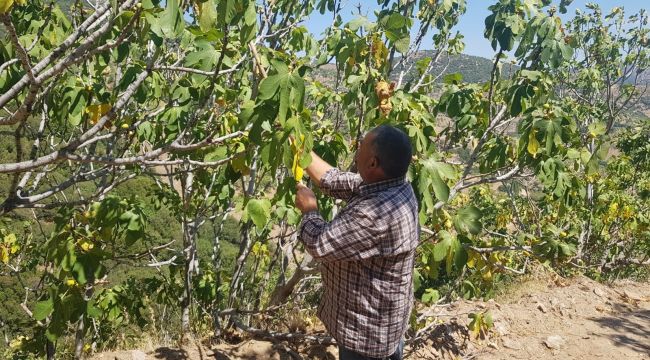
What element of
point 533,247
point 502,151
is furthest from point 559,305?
point 502,151

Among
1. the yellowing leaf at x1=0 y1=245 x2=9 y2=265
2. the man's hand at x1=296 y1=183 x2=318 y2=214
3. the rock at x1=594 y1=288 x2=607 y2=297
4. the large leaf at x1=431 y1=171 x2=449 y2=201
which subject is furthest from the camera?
the rock at x1=594 y1=288 x2=607 y2=297

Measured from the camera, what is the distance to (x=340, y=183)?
2.43 meters

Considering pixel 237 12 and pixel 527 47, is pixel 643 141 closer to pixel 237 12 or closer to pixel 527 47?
pixel 527 47

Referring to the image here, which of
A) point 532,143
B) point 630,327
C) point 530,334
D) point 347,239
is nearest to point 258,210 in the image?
point 347,239

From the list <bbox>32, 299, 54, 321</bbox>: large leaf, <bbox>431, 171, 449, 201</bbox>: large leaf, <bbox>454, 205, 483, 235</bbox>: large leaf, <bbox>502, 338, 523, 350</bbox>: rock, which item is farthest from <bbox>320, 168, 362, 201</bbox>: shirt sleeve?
<bbox>502, 338, 523, 350</bbox>: rock

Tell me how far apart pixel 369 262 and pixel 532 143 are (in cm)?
175

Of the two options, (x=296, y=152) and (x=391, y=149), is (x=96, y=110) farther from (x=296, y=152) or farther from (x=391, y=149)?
(x=391, y=149)

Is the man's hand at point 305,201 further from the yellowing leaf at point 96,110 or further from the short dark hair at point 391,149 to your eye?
the yellowing leaf at point 96,110

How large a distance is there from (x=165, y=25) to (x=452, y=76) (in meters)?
2.53

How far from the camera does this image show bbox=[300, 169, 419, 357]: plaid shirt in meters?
1.90

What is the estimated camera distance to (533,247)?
145 inches

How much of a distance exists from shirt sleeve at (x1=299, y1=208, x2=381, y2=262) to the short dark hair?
0.24 metres

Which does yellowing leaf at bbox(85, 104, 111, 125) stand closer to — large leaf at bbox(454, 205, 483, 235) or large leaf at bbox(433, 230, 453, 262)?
large leaf at bbox(433, 230, 453, 262)

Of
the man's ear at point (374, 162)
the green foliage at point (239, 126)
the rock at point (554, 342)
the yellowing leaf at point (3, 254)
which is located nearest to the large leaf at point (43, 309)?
the green foliage at point (239, 126)
